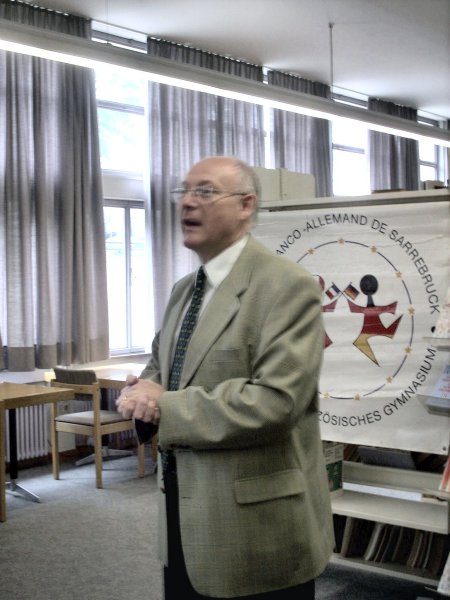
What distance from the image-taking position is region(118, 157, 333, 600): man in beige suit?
155 centimetres

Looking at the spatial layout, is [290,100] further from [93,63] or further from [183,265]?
[183,265]

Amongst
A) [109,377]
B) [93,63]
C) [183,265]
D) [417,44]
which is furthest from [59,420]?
[417,44]

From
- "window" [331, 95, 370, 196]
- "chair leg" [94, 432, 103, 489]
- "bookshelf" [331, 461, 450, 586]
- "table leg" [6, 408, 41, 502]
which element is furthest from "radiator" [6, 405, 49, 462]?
"window" [331, 95, 370, 196]

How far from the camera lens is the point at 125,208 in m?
7.11

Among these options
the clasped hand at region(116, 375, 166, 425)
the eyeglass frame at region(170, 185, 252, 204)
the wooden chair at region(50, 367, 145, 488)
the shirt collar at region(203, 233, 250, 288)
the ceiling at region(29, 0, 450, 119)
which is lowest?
the wooden chair at region(50, 367, 145, 488)

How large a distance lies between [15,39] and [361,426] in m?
2.47

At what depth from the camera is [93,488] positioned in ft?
18.2

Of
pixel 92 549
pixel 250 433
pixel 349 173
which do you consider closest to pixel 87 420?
pixel 92 549

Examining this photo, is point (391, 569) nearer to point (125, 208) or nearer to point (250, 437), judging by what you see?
point (250, 437)

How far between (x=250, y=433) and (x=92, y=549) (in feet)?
9.85

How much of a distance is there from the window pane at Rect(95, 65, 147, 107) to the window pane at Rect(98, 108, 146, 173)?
4.5 inches

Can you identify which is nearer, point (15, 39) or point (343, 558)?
point (343, 558)

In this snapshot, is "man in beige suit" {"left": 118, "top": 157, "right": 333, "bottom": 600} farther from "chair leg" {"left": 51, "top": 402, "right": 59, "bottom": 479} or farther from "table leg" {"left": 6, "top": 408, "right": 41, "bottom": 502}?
"chair leg" {"left": 51, "top": 402, "right": 59, "bottom": 479}

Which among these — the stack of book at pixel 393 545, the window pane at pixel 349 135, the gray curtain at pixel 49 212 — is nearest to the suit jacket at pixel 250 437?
the stack of book at pixel 393 545
